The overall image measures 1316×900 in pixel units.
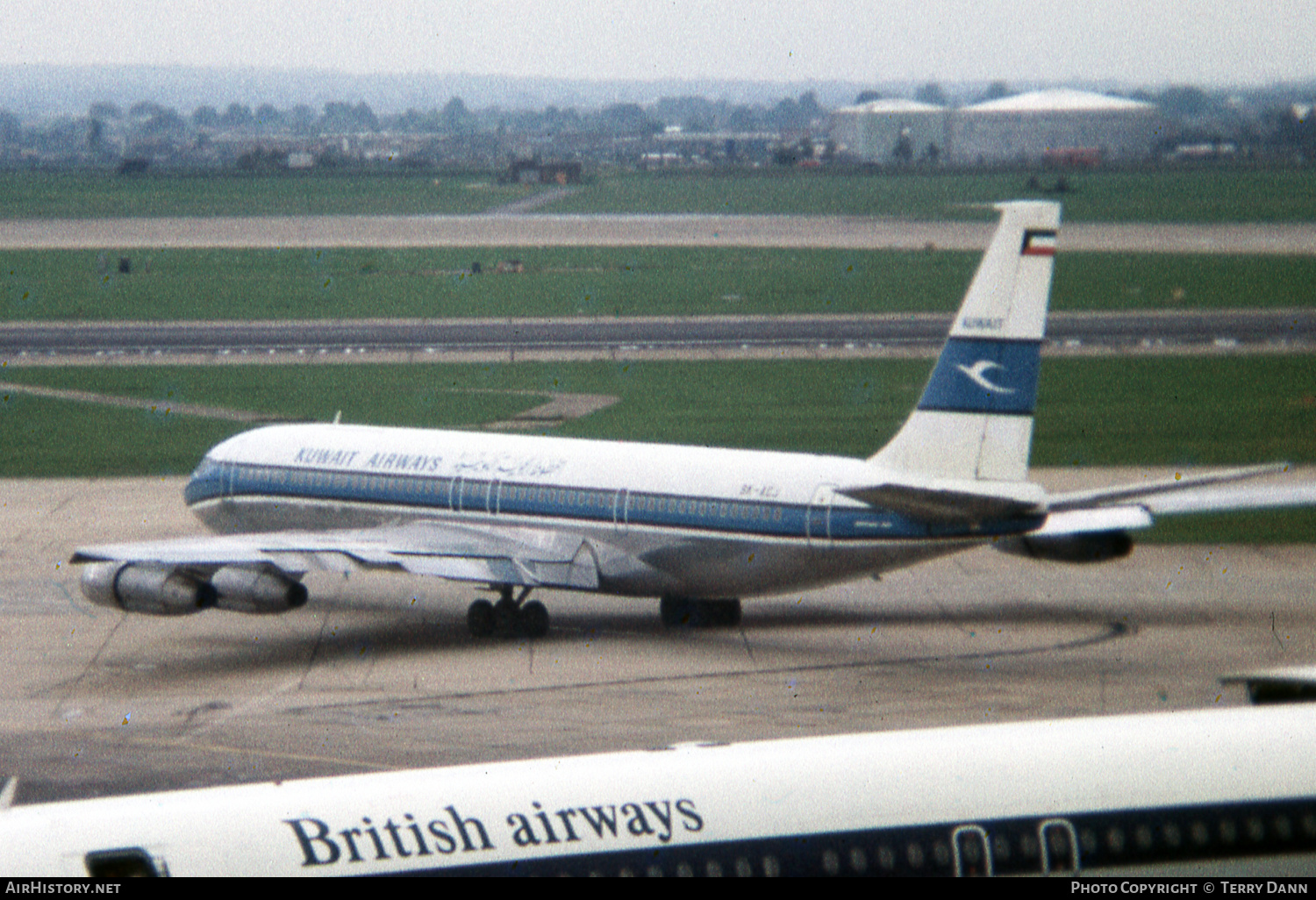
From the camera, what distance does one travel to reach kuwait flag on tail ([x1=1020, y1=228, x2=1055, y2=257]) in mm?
34281

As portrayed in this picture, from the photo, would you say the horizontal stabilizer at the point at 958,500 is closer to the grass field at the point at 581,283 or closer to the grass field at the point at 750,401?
the grass field at the point at 750,401

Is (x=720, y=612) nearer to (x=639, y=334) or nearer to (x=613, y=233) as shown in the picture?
(x=639, y=334)

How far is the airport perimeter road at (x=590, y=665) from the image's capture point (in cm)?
3089

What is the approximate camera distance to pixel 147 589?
36094 mm

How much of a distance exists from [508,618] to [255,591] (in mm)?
5837

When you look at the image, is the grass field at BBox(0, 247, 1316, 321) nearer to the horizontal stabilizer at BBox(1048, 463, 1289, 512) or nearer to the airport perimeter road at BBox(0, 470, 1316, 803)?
the airport perimeter road at BBox(0, 470, 1316, 803)

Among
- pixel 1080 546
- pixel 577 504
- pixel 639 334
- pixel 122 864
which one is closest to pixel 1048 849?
pixel 122 864

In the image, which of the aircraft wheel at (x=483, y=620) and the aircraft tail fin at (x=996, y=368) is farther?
the aircraft wheel at (x=483, y=620)

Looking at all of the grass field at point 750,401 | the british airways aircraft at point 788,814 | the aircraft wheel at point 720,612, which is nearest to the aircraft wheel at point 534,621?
the aircraft wheel at point 720,612

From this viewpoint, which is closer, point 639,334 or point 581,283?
point 639,334

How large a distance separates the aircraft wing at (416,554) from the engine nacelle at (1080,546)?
9622mm

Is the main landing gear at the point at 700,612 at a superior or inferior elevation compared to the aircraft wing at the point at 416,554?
inferior

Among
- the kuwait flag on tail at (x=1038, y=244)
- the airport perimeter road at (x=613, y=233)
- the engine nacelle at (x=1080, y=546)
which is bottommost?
the airport perimeter road at (x=613, y=233)

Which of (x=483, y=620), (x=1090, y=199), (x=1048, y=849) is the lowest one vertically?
(x=1090, y=199)
